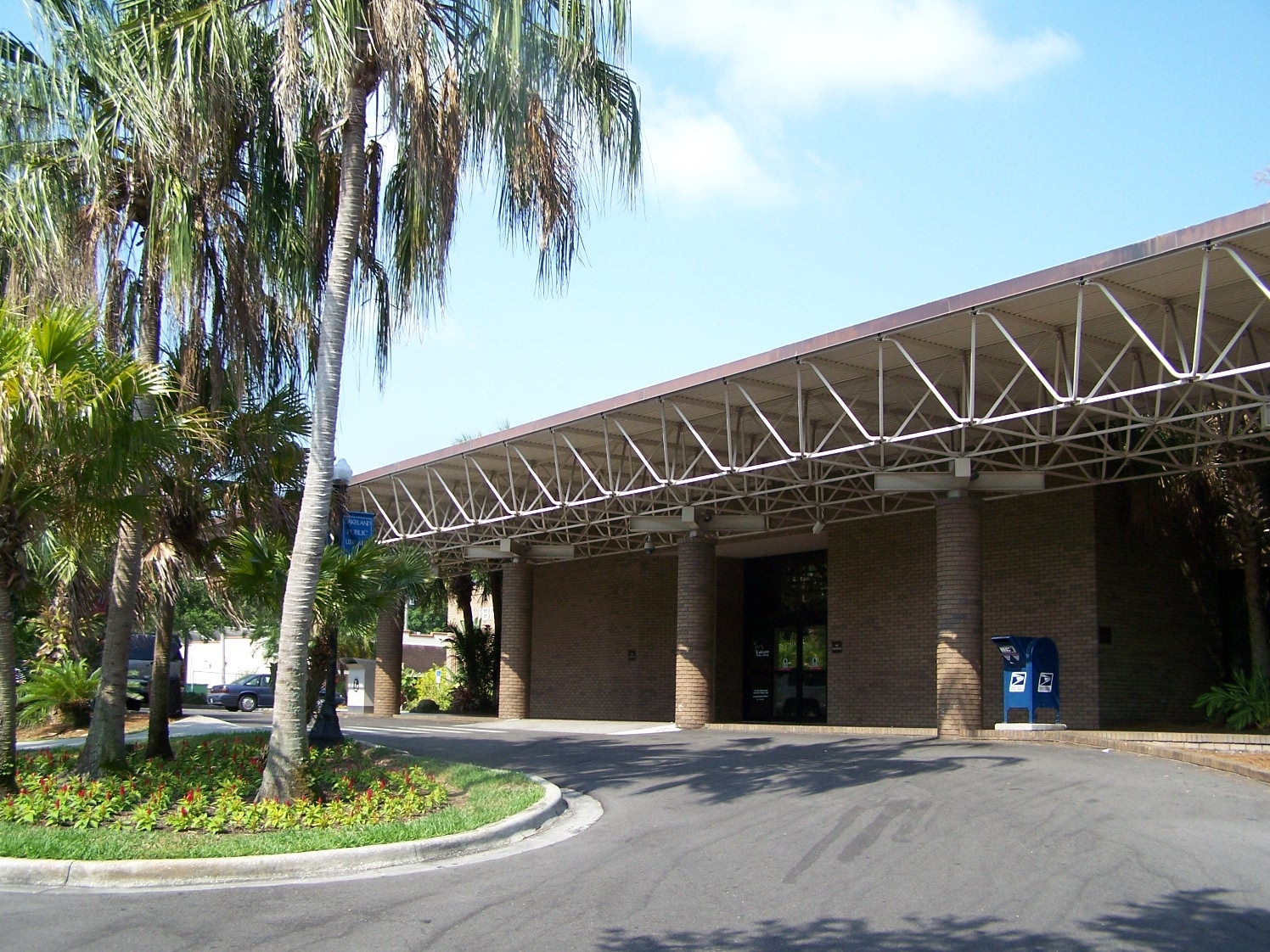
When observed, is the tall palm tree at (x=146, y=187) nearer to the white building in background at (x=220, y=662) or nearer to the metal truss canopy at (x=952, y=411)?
the metal truss canopy at (x=952, y=411)

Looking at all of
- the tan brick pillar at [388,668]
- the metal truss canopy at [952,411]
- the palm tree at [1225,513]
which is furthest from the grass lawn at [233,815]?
the tan brick pillar at [388,668]

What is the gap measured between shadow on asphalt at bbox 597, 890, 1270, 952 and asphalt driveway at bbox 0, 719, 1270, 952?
2 cm

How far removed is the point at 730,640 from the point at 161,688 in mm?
19916

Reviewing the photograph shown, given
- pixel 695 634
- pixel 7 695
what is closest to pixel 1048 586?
pixel 695 634

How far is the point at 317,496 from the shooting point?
11383 mm

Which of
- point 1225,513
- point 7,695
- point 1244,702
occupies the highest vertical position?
point 1225,513

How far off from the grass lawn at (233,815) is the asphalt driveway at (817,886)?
903 mm

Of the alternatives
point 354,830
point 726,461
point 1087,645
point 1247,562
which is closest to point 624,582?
point 726,461

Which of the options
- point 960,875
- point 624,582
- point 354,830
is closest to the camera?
point 960,875

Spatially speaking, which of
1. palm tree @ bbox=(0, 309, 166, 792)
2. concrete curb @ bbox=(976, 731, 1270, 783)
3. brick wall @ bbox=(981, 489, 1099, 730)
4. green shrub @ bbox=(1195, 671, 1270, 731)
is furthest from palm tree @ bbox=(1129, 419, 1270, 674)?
palm tree @ bbox=(0, 309, 166, 792)

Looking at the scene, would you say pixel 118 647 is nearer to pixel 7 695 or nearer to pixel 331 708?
pixel 7 695

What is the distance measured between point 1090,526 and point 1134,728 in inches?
149

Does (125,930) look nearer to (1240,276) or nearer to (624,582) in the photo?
(1240,276)

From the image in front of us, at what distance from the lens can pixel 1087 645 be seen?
70.3 ft
